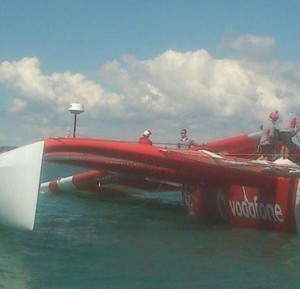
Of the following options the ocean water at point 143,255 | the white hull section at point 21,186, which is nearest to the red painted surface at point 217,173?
the ocean water at point 143,255

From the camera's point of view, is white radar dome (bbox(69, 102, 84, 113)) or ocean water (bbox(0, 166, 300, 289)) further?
white radar dome (bbox(69, 102, 84, 113))

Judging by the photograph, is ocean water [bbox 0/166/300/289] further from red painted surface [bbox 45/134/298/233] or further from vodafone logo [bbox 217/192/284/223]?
red painted surface [bbox 45/134/298/233]

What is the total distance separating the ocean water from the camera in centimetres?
727

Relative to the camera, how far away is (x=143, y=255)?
8867 millimetres

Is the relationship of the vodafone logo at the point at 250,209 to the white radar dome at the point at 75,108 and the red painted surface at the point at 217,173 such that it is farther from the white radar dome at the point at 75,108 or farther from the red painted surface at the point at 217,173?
the white radar dome at the point at 75,108

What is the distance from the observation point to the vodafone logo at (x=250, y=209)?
37.7 ft

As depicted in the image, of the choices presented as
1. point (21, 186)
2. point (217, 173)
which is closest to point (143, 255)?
point (21, 186)

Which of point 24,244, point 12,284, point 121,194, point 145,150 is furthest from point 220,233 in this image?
point 121,194

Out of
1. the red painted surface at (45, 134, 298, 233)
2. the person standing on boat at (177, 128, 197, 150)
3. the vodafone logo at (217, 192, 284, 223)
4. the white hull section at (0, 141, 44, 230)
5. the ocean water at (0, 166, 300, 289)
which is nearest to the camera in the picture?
the ocean water at (0, 166, 300, 289)

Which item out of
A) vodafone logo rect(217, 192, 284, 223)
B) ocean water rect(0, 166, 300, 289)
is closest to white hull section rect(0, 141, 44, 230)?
ocean water rect(0, 166, 300, 289)

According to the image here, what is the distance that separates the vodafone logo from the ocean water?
0.36 metres

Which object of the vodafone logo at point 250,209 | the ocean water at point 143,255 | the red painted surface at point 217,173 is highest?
the red painted surface at point 217,173

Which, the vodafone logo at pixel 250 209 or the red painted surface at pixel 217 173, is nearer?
the red painted surface at pixel 217 173

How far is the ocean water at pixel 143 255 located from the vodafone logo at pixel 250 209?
0.36 meters
